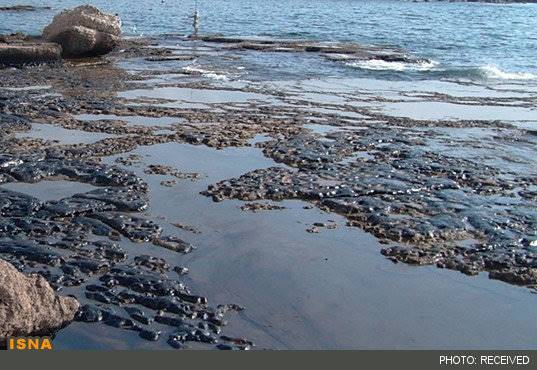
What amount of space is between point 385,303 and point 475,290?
1.06 m

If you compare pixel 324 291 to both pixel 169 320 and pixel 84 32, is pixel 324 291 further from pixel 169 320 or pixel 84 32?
pixel 84 32

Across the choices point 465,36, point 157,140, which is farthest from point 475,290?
point 465,36

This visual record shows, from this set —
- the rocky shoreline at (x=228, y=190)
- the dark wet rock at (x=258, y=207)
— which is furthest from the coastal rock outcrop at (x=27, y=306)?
the dark wet rock at (x=258, y=207)

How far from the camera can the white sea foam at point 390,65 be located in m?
25.3

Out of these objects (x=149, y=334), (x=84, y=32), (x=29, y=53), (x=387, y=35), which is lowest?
(x=149, y=334)

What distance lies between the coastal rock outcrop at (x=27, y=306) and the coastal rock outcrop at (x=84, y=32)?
20.2 meters

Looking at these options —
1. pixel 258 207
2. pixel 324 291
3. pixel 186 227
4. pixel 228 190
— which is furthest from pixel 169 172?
pixel 324 291

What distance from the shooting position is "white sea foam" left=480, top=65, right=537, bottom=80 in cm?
2467

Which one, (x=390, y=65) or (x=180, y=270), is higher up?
(x=390, y=65)

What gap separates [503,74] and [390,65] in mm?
4183

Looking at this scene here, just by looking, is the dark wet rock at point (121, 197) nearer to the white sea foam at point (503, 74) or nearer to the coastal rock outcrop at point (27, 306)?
the coastal rock outcrop at point (27, 306)

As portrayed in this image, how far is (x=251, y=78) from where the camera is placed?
2108 cm

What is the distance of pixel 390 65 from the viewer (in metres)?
26.2

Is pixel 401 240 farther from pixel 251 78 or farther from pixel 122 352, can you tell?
pixel 251 78
